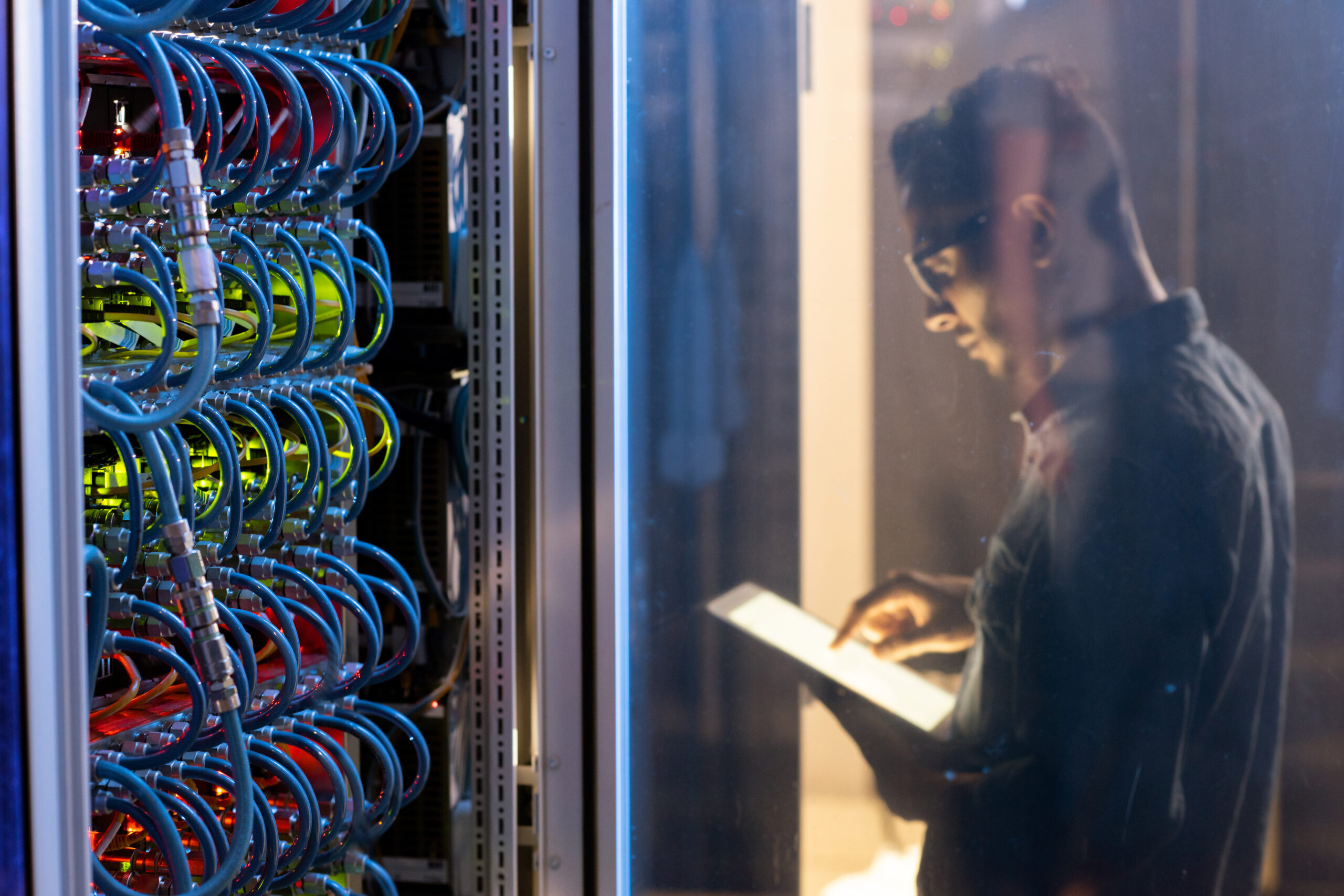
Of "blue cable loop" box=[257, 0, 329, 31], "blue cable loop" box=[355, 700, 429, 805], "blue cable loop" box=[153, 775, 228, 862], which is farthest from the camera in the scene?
"blue cable loop" box=[355, 700, 429, 805]

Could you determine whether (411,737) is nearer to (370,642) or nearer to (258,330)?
(370,642)

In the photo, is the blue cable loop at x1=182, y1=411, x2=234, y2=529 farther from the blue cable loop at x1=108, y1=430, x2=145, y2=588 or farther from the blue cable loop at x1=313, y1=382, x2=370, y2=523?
the blue cable loop at x1=313, y1=382, x2=370, y2=523

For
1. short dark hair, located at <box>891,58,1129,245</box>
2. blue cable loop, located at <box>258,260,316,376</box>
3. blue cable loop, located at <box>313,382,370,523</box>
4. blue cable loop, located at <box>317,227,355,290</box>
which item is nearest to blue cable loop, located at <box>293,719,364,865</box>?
blue cable loop, located at <box>313,382,370,523</box>

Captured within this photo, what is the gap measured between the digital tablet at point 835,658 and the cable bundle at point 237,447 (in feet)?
1.55

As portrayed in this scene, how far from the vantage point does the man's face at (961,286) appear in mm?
1489

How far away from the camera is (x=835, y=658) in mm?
1559

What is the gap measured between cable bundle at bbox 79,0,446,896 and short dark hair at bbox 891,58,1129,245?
681 mm

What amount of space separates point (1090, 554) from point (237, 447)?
3.66 ft

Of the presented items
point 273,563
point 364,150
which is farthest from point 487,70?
point 273,563

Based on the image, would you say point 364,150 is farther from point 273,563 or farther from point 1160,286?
point 1160,286

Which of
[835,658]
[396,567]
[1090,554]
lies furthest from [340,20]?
[1090,554]

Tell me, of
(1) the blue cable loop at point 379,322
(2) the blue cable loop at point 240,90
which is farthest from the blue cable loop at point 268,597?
(2) the blue cable loop at point 240,90

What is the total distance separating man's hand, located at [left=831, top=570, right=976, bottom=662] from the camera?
1.53m

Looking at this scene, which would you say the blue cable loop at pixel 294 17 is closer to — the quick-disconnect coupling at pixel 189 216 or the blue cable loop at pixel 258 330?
the blue cable loop at pixel 258 330
